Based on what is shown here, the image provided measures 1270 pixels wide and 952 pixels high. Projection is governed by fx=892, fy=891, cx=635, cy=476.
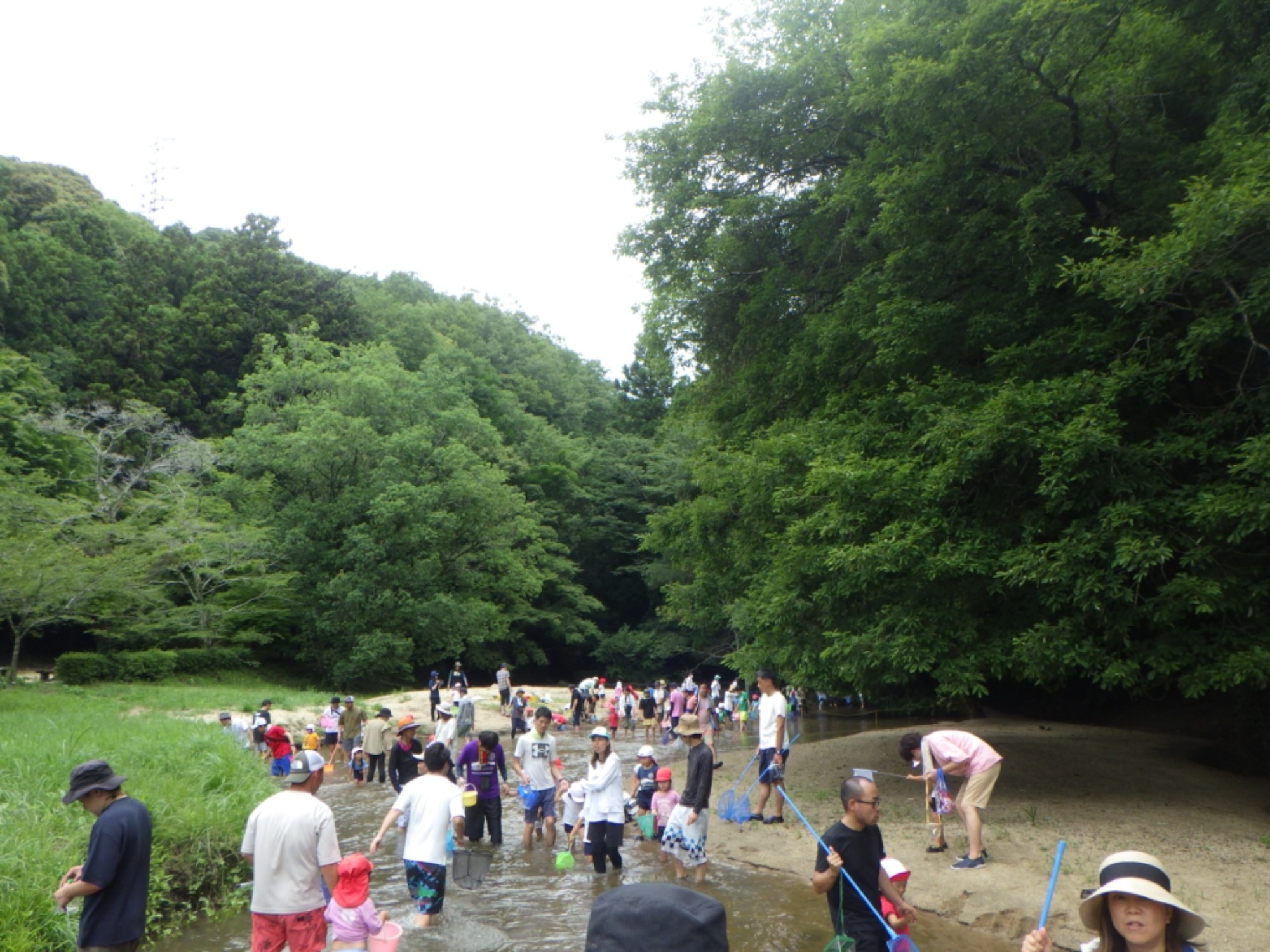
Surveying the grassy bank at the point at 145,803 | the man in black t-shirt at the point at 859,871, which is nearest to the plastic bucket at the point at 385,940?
the man in black t-shirt at the point at 859,871

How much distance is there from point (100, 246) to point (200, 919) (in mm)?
52230

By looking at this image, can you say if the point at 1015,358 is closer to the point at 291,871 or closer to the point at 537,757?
the point at 537,757

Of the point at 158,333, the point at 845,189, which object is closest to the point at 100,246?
the point at 158,333

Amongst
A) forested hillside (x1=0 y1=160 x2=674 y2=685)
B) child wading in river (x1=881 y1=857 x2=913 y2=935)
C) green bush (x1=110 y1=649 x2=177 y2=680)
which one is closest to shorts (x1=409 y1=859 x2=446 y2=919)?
child wading in river (x1=881 y1=857 x2=913 y2=935)

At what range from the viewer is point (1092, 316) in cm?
1205

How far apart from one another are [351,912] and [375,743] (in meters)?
10.1

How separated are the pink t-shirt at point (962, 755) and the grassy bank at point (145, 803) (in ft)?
22.1

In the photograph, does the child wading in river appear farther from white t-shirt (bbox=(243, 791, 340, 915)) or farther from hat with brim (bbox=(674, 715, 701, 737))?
hat with brim (bbox=(674, 715, 701, 737))

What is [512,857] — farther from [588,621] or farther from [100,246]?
[100,246]

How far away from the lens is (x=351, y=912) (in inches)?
207

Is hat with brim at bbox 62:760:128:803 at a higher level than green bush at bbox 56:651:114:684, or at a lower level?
higher

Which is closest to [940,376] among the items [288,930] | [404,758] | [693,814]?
[693,814]

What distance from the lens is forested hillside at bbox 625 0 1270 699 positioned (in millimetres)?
9695

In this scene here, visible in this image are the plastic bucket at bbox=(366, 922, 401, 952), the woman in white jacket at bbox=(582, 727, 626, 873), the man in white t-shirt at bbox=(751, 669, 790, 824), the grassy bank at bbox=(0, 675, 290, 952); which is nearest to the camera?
the plastic bucket at bbox=(366, 922, 401, 952)
